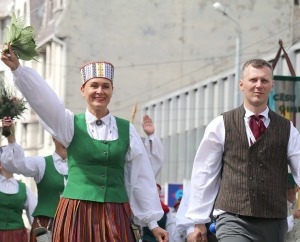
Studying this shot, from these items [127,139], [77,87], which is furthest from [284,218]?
[77,87]

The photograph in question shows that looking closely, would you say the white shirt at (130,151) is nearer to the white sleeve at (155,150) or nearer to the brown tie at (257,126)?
the brown tie at (257,126)

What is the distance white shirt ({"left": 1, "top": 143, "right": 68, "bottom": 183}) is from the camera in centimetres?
1014

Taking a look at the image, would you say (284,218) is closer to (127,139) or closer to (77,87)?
(127,139)

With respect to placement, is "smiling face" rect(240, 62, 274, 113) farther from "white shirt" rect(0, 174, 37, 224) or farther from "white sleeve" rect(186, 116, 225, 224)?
"white shirt" rect(0, 174, 37, 224)

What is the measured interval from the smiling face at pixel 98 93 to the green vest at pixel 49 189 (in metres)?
3.34

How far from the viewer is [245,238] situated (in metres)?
7.35

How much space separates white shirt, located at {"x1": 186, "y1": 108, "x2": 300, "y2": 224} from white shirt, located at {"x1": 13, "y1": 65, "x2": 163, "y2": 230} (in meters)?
0.47

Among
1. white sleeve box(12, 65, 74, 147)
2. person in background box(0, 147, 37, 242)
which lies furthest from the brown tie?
person in background box(0, 147, 37, 242)

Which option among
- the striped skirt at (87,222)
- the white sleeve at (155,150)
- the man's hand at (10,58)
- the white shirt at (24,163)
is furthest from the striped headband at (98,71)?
the white shirt at (24,163)

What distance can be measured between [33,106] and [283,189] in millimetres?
1761

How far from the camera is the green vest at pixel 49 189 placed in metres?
11.1

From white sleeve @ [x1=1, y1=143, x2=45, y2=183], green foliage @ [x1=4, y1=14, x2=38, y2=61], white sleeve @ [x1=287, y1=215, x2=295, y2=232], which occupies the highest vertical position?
green foliage @ [x1=4, y1=14, x2=38, y2=61]

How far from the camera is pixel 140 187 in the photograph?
7.96 meters

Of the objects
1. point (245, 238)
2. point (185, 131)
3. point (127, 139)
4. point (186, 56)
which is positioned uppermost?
point (186, 56)
